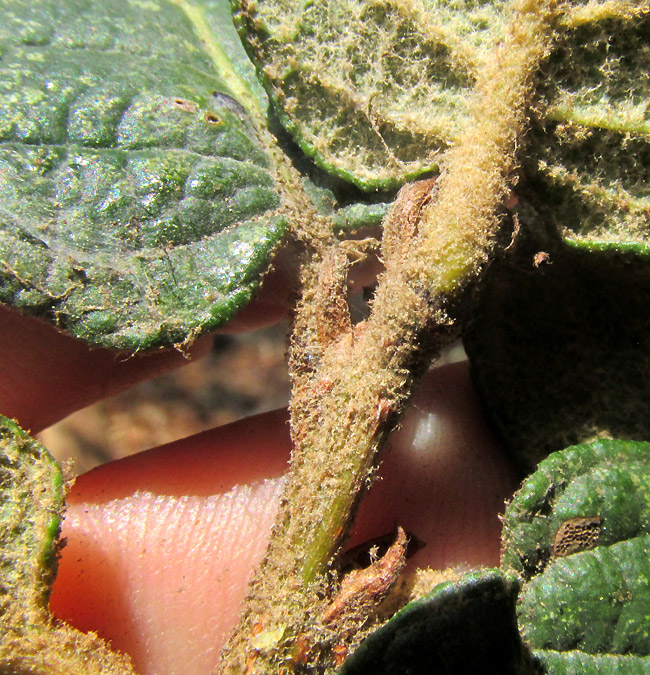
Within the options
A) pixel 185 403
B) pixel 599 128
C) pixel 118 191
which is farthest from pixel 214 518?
pixel 599 128

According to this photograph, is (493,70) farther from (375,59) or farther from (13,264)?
(13,264)

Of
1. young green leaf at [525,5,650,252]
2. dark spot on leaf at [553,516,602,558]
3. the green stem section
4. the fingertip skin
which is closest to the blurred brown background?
the fingertip skin

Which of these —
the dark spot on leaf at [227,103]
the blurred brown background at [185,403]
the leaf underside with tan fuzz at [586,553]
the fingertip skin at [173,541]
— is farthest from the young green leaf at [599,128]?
the blurred brown background at [185,403]

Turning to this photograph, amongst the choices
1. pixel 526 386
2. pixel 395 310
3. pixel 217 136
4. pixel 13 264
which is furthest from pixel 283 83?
pixel 526 386

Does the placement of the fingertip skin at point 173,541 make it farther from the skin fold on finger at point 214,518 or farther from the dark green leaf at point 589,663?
the dark green leaf at point 589,663

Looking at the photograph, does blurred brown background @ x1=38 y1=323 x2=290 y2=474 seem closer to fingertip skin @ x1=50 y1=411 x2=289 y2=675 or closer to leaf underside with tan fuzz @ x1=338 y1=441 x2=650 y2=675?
fingertip skin @ x1=50 y1=411 x2=289 y2=675

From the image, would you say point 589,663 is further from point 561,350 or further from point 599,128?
point 599,128
